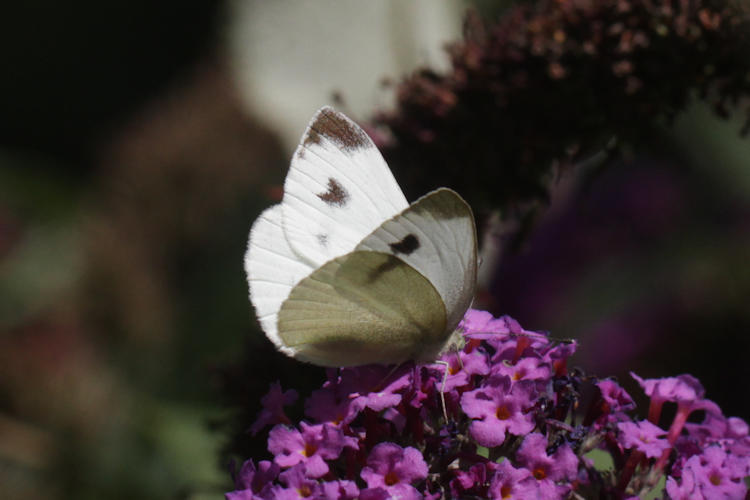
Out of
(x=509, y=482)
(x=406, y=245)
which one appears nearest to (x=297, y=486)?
(x=509, y=482)

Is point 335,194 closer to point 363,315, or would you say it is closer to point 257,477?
point 363,315

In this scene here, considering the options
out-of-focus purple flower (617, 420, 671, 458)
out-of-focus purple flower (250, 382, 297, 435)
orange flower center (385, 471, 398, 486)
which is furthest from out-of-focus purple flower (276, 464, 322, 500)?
out-of-focus purple flower (617, 420, 671, 458)

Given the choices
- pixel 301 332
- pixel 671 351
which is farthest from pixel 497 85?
pixel 671 351

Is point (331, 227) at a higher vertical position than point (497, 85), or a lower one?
lower

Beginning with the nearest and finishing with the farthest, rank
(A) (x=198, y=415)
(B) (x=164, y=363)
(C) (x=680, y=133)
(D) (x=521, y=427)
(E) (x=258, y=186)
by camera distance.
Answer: (D) (x=521, y=427) < (A) (x=198, y=415) < (B) (x=164, y=363) < (C) (x=680, y=133) < (E) (x=258, y=186)

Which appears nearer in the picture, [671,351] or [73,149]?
[671,351]

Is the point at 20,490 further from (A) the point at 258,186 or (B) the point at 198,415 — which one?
(A) the point at 258,186
